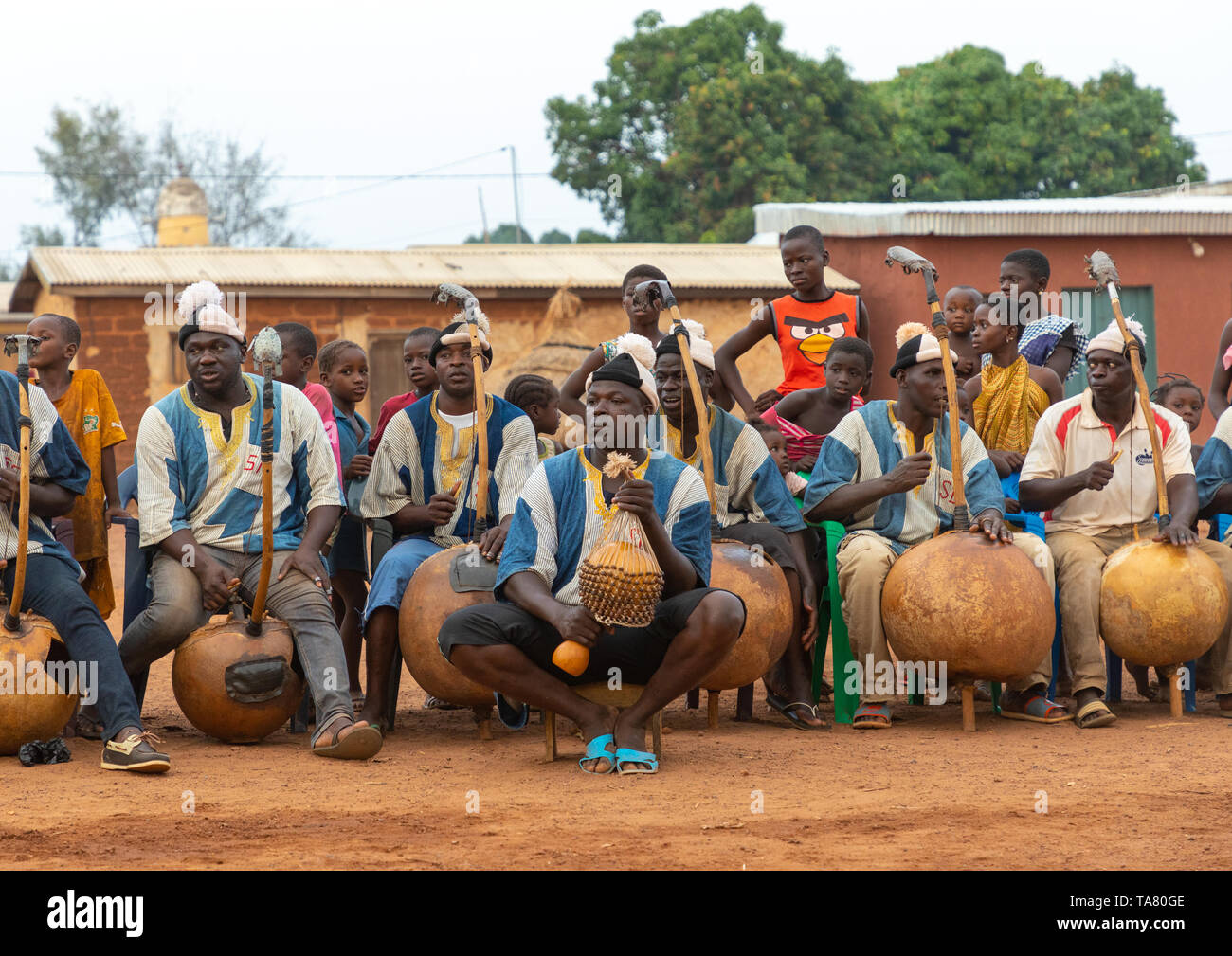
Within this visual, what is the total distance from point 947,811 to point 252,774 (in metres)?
2.78

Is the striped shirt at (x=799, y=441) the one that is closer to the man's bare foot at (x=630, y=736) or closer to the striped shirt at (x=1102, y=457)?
the striped shirt at (x=1102, y=457)

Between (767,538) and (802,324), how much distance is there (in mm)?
1836

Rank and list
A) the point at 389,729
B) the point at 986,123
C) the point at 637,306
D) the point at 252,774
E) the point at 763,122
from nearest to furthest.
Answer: the point at 252,774 → the point at 389,729 → the point at 637,306 → the point at 763,122 → the point at 986,123

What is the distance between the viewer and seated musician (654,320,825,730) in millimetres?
7539

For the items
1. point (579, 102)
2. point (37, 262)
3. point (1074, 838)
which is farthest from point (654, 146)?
point (1074, 838)

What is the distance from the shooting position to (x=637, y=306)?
27.4ft

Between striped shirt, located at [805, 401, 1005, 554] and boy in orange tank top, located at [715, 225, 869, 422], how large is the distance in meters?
1.13

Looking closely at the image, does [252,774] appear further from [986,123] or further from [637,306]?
[986,123]

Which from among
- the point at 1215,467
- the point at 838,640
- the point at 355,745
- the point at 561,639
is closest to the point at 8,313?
the point at 355,745

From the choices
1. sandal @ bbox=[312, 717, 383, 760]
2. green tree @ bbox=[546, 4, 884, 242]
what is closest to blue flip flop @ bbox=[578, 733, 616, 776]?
sandal @ bbox=[312, 717, 383, 760]

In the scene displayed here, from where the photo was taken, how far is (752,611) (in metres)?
7.10

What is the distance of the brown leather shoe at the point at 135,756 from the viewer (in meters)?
6.39
